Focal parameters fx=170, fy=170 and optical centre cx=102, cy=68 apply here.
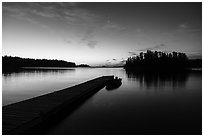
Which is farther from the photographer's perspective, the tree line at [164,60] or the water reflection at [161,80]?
the tree line at [164,60]

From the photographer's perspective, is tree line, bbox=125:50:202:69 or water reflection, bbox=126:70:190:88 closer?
water reflection, bbox=126:70:190:88

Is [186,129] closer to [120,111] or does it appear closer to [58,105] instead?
[120,111]

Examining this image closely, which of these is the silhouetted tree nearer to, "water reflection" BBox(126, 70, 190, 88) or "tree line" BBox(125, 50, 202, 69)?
"tree line" BBox(125, 50, 202, 69)

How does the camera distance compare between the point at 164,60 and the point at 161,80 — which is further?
the point at 164,60

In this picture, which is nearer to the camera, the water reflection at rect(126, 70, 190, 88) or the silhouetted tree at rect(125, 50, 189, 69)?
the water reflection at rect(126, 70, 190, 88)

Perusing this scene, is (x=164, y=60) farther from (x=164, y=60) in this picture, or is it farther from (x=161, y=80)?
(x=161, y=80)

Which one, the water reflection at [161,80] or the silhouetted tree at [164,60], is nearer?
the water reflection at [161,80]

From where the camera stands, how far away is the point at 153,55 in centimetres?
10881

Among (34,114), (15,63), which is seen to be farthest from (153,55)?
(15,63)

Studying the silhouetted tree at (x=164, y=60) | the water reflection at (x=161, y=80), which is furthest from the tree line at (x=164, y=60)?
the water reflection at (x=161, y=80)

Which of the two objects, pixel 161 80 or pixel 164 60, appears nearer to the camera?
pixel 161 80

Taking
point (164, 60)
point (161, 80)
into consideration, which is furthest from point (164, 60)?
point (161, 80)

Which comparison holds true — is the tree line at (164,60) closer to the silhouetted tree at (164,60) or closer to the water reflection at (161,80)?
the silhouetted tree at (164,60)

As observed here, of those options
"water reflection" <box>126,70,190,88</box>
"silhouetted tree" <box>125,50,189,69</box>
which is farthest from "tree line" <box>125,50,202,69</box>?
"water reflection" <box>126,70,190,88</box>
